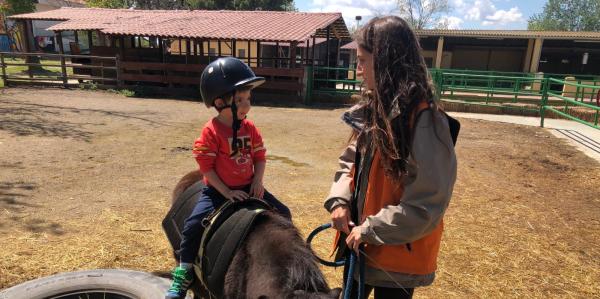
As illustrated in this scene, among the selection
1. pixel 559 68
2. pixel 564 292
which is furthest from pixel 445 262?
pixel 559 68

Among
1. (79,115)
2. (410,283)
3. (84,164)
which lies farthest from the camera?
(79,115)

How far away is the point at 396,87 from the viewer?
1.62 metres

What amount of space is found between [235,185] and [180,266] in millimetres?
548

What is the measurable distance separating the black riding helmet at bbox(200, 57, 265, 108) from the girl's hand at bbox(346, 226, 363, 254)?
104 cm

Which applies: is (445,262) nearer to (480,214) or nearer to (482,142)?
(480,214)

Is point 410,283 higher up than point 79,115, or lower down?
higher up

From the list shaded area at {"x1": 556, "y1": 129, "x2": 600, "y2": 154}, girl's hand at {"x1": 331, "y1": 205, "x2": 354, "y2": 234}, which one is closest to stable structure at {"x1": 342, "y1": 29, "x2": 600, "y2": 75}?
shaded area at {"x1": 556, "y1": 129, "x2": 600, "y2": 154}

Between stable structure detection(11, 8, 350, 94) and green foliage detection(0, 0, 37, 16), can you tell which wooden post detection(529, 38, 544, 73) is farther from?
green foliage detection(0, 0, 37, 16)

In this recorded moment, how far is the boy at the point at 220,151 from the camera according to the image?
2309 mm

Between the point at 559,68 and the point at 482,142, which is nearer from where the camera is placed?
the point at 482,142

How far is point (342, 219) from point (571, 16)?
104 meters

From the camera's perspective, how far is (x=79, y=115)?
10.5 metres

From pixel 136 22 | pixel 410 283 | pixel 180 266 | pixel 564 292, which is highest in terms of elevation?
pixel 136 22

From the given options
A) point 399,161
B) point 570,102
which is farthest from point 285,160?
point 570,102
